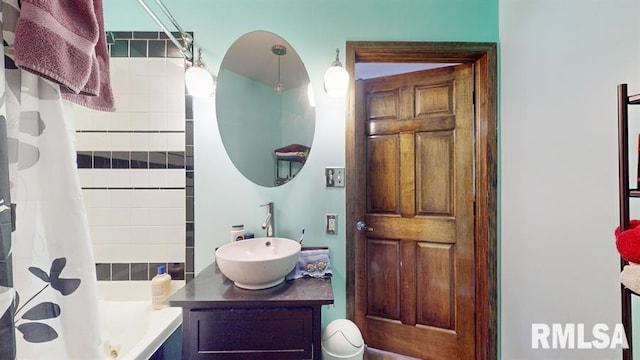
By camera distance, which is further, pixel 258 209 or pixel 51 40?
pixel 258 209

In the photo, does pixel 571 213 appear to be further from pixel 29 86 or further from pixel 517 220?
pixel 29 86

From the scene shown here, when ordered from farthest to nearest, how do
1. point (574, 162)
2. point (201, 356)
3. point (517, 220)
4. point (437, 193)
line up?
1. point (437, 193)
2. point (517, 220)
3. point (574, 162)
4. point (201, 356)

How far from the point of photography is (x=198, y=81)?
4.16 feet

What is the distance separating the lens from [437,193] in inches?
63.1

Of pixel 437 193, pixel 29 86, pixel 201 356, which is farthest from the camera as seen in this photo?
pixel 437 193

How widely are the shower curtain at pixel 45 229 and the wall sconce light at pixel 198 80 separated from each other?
736 millimetres

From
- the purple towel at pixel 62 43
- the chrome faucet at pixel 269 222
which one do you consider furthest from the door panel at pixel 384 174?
the purple towel at pixel 62 43

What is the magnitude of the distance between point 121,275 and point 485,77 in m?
2.34

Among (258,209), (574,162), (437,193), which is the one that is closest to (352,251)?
(258,209)

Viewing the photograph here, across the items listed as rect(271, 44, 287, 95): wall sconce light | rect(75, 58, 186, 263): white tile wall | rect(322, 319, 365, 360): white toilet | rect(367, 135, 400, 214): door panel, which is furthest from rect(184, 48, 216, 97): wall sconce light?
rect(322, 319, 365, 360): white toilet

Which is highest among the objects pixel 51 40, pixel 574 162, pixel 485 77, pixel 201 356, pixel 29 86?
pixel 485 77

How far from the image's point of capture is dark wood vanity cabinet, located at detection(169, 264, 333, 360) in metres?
0.88

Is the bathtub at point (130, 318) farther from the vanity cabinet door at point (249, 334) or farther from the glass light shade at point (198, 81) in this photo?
the glass light shade at point (198, 81)

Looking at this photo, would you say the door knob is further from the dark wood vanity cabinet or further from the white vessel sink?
the dark wood vanity cabinet
